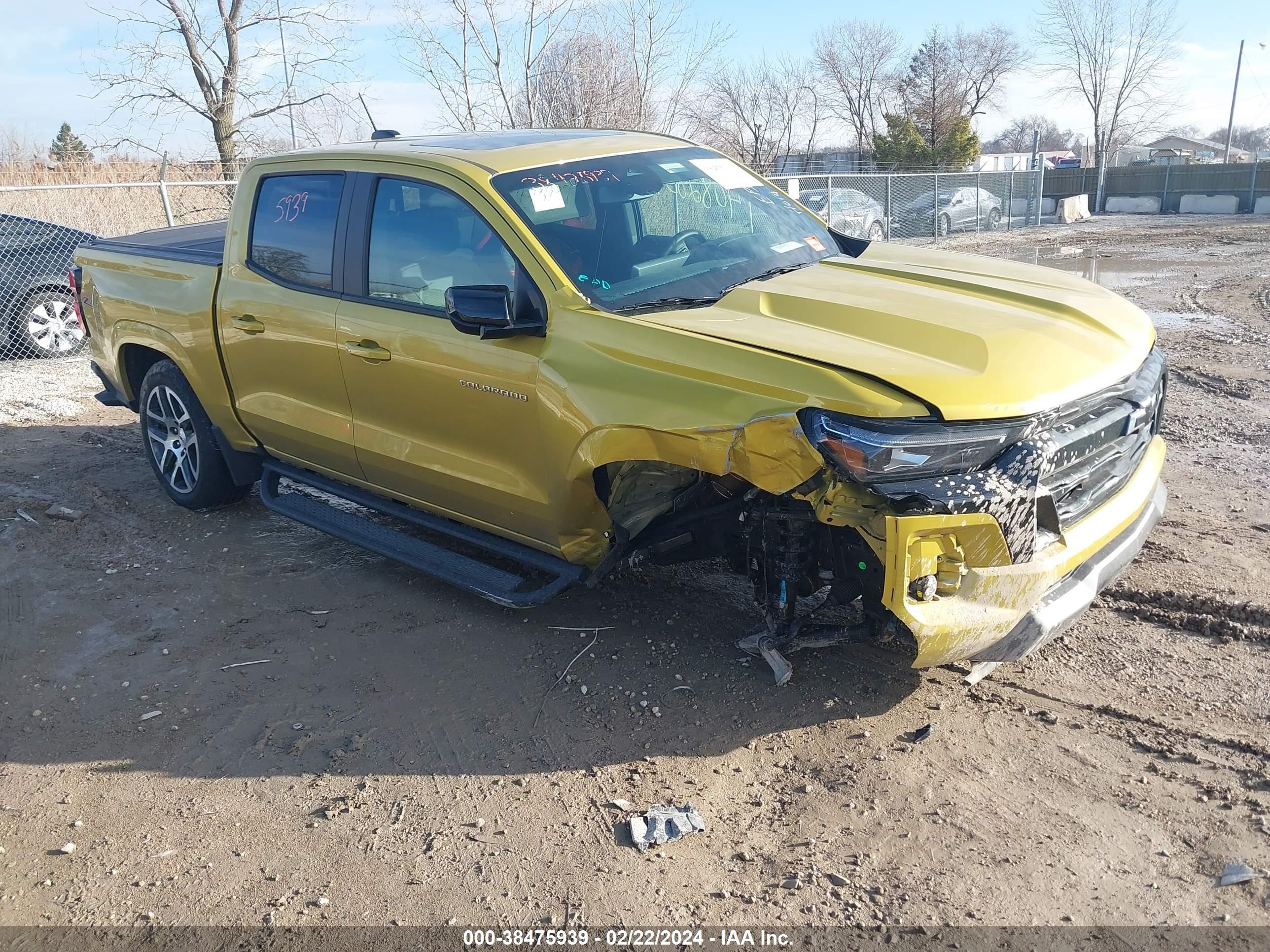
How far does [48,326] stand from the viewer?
35.1ft

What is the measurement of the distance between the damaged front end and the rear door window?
189cm

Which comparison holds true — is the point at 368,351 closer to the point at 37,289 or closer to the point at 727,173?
the point at 727,173

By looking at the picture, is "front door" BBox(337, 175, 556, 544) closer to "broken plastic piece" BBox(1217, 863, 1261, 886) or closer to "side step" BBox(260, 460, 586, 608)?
"side step" BBox(260, 460, 586, 608)

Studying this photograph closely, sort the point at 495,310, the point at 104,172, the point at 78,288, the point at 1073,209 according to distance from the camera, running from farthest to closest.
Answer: the point at 1073,209 < the point at 104,172 < the point at 78,288 < the point at 495,310

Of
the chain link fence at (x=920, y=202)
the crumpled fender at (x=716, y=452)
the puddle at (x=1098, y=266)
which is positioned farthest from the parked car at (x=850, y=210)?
the crumpled fender at (x=716, y=452)

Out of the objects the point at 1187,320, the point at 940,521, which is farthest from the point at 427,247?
the point at 1187,320

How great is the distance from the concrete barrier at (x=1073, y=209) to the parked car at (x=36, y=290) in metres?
26.1

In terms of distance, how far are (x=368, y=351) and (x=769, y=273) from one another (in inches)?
70.2

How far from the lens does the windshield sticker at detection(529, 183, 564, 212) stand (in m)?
4.06

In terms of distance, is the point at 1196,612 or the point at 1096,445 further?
the point at 1196,612

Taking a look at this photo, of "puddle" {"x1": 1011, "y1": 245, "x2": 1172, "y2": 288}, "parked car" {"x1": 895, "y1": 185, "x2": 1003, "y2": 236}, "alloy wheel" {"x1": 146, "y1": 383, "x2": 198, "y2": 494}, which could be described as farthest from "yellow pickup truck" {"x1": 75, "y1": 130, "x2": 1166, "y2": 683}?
"parked car" {"x1": 895, "y1": 185, "x2": 1003, "y2": 236}

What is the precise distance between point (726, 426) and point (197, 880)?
7.04ft

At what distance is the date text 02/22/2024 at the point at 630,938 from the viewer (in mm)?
2670

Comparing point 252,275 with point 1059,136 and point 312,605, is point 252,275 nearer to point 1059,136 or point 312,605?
point 312,605
